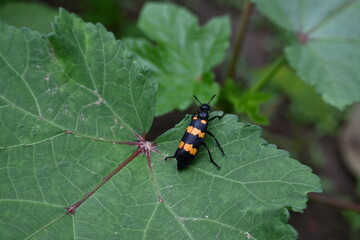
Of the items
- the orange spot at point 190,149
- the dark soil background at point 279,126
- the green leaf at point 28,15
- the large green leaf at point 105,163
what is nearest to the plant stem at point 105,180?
the large green leaf at point 105,163

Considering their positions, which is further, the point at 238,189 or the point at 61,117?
the point at 61,117

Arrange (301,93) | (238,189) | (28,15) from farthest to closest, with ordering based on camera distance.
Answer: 1. (301,93)
2. (28,15)
3. (238,189)

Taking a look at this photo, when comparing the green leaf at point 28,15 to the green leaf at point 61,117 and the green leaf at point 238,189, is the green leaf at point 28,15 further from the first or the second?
the green leaf at point 238,189

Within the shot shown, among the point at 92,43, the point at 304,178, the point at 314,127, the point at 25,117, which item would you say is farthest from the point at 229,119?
the point at 314,127

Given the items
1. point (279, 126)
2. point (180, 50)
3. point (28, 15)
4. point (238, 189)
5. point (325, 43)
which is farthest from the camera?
point (279, 126)

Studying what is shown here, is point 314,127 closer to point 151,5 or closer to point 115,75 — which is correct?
point 151,5

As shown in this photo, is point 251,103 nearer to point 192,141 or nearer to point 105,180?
point 192,141

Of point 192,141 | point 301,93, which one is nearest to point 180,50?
point 192,141
